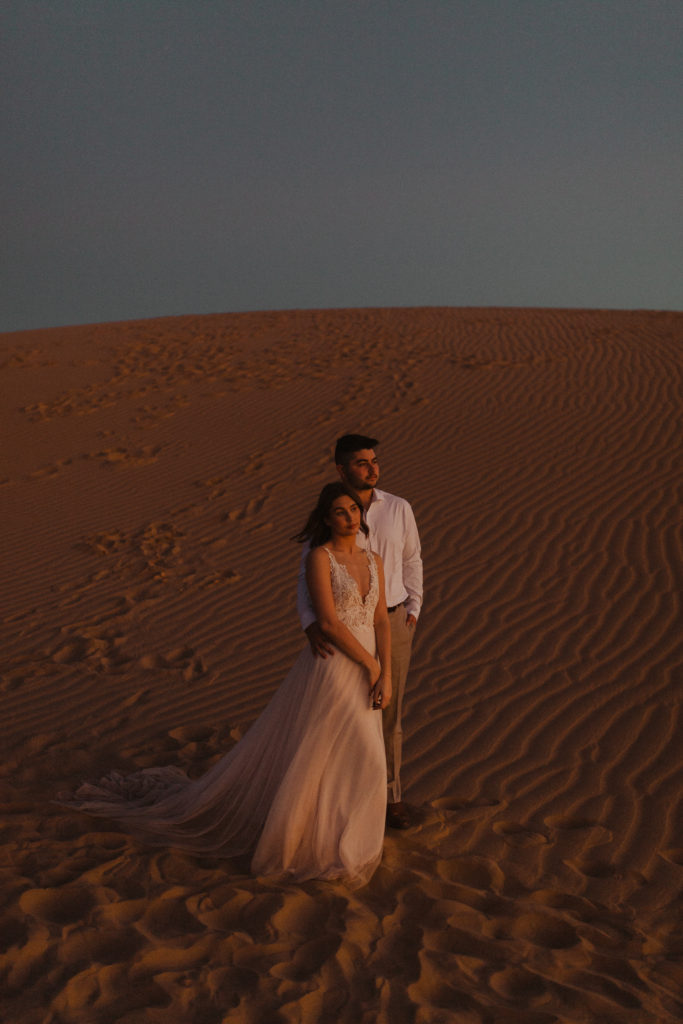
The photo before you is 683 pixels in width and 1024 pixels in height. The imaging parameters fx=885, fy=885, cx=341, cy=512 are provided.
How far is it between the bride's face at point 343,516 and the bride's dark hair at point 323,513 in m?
0.01

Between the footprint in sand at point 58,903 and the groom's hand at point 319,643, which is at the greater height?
the groom's hand at point 319,643

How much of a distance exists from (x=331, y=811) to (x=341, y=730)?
319mm

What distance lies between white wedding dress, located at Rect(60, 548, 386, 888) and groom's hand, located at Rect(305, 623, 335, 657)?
3 cm

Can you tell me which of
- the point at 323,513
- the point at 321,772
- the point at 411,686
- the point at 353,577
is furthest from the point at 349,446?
the point at 411,686

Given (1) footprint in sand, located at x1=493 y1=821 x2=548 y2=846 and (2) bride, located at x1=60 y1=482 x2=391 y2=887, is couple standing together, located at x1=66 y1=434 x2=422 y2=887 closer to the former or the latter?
(2) bride, located at x1=60 y1=482 x2=391 y2=887

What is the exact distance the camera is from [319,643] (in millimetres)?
3523

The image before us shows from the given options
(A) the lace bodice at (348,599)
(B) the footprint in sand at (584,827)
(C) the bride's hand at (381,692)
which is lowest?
(B) the footprint in sand at (584,827)

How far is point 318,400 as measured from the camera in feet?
48.0

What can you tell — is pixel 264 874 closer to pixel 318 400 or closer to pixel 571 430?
pixel 571 430

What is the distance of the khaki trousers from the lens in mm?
4055

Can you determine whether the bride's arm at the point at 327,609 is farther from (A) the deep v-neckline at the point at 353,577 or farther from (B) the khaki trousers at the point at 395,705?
(B) the khaki trousers at the point at 395,705

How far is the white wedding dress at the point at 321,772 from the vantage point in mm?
3480

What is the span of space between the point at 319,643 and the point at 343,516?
1.69 feet

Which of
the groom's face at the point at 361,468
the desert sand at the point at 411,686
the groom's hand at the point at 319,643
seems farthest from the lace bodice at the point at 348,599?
the desert sand at the point at 411,686
